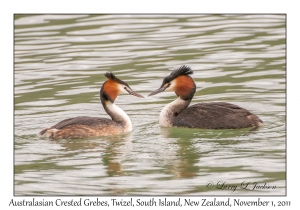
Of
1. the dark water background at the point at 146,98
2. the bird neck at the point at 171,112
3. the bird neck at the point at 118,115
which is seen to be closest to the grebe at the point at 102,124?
the bird neck at the point at 118,115

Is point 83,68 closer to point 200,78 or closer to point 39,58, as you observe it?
point 39,58

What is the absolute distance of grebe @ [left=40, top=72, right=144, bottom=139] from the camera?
13.1 meters

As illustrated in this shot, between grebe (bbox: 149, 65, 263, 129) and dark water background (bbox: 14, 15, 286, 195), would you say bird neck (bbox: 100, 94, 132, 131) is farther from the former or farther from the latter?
grebe (bbox: 149, 65, 263, 129)

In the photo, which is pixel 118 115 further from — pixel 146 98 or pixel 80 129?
pixel 146 98

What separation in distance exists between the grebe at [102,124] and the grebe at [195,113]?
33.4 inches

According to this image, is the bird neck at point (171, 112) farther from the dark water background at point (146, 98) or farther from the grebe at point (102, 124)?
the grebe at point (102, 124)

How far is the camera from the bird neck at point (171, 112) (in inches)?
558

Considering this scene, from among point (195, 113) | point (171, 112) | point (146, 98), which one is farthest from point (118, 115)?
point (146, 98)

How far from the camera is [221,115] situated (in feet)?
45.5

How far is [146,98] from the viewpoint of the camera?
642 inches

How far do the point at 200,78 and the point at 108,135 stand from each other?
4.58m

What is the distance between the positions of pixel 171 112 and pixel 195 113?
456 mm

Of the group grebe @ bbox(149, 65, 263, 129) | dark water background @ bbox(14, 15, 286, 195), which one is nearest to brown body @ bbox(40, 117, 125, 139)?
dark water background @ bbox(14, 15, 286, 195)

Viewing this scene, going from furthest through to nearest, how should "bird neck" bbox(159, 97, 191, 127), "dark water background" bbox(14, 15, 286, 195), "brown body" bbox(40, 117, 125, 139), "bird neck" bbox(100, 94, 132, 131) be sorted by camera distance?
"bird neck" bbox(159, 97, 191, 127), "bird neck" bbox(100, 94, 132, 131), "brown body" bbox(40, 117, 125, 139), "dark water background" bbox(14, 15, 286, 195)
